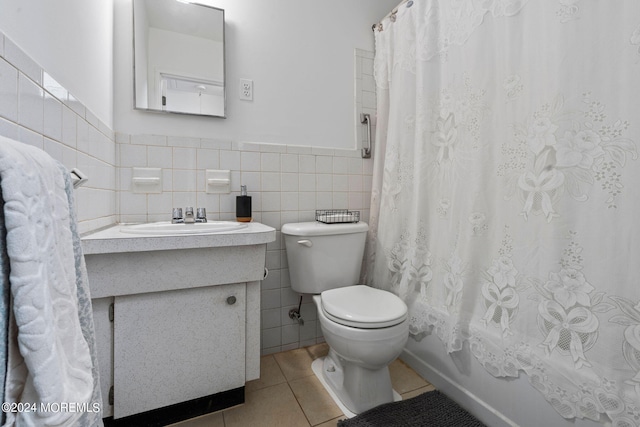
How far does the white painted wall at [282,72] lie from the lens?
1.34 m

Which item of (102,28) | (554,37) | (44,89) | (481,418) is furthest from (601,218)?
(102,28)

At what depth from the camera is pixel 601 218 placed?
2.48ft

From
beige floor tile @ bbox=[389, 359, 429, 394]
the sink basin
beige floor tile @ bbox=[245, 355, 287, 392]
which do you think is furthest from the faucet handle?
beige floor tile @ bbox=[389, 359, 429, 394]

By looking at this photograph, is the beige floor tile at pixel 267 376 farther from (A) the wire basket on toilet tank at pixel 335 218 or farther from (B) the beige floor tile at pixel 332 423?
(A) the wire basket on toilet tank at pixel 335 218

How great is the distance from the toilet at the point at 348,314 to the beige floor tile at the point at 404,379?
0.08 metres

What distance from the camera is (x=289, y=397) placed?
125 centimetres

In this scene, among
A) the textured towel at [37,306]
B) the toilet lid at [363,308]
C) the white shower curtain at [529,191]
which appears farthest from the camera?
the toilet lid at [363,308]

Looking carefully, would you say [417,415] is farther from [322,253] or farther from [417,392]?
[322,253]

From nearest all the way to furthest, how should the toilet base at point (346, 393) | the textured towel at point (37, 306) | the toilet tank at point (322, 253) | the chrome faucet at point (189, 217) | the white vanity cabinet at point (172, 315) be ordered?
the textured towel at point (37, 306) < the white vanity cabinet at point (172, 315) < the toilet base at point (346, 393) < the chrome faucet at point (189, 217) < the toilet tank at point (322, 253)

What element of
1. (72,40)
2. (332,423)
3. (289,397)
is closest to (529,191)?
→ (332,423)

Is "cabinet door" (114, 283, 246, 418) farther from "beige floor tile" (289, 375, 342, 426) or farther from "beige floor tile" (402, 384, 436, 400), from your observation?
"beige floor tile" (402, 384, 436, 400)

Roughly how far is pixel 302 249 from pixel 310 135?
670 millimetres

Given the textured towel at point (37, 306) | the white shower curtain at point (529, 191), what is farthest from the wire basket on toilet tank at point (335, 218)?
the textured towel at point (37, 306)

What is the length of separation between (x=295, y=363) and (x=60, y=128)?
137 cm
